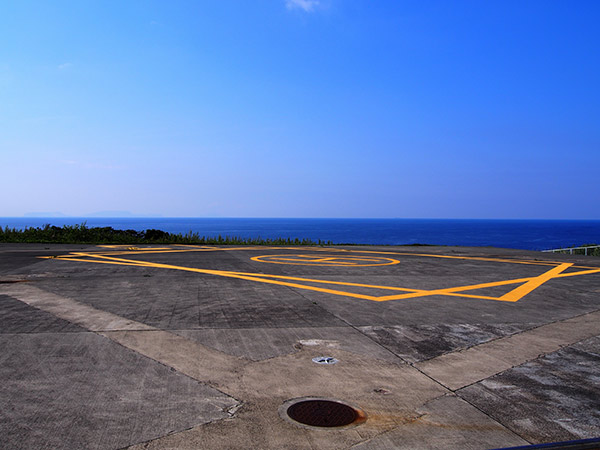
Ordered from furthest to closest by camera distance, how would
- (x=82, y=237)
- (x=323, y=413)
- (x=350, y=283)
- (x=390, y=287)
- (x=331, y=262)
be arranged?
(x=82, y=237)
(x=331, y=262)
(x=350, y=283)
(x=390, y=287)
(x=323, y=413)

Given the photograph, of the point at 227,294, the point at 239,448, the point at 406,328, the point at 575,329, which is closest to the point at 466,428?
the point at 239,448

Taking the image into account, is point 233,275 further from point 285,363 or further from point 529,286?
point 529,286

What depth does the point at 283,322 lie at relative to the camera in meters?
6.74

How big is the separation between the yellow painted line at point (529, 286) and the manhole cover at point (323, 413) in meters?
6.36

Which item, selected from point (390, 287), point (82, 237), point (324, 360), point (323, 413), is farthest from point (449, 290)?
point (82, 237)

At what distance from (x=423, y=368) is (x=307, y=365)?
1.31 m

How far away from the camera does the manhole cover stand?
357 cm

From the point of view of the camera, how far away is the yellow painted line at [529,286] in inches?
365

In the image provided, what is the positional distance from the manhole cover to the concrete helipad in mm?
98

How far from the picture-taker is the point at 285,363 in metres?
4.94

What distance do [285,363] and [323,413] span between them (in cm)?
126

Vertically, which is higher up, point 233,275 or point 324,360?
point 233,275

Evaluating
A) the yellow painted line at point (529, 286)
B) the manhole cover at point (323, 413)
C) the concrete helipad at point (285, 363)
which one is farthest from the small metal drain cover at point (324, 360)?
the yellow painted line at point (529, 286)

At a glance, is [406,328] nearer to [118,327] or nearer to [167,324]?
[167,324]
